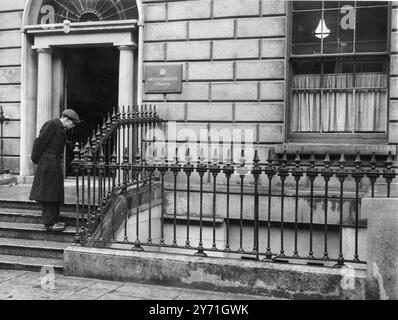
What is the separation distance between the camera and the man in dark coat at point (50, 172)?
23.2 feet

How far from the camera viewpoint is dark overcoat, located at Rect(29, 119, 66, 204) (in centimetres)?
707

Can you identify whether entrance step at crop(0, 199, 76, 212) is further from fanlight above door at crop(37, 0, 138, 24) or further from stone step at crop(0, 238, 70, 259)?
fanlight above door at crop(37, 0, 138, 24)

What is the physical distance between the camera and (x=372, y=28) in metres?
9.20

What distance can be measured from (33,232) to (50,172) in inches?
38.9

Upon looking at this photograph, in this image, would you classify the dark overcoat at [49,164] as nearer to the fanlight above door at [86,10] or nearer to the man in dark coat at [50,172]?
the man in dark coat at [50,172]

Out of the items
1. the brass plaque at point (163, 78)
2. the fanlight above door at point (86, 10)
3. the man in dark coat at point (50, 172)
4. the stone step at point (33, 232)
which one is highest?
the fanlight above door at point (86, 10)

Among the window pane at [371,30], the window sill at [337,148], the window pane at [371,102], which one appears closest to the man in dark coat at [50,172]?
the window sill at [337,148]

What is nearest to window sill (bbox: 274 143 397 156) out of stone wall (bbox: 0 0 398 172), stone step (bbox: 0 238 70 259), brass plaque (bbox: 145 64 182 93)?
stone wall (bbox: 0 0 398 172)

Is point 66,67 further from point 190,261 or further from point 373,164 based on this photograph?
point 373,164

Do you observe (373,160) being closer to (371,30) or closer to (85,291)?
(371,30)

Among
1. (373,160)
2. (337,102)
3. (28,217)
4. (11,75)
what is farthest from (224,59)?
(11,75)

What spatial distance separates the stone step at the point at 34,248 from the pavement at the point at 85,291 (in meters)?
0.52
